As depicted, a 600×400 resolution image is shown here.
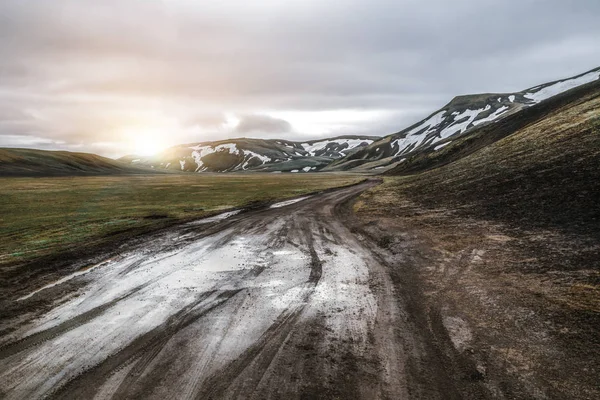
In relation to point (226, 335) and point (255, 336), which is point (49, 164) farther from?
point (255, 336)

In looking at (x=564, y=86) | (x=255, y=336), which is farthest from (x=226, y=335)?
(x=564, y=86)

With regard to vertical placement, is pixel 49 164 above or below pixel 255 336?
above

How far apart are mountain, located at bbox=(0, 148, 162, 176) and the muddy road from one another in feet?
456

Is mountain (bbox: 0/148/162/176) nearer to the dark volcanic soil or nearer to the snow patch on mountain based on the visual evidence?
the dark volcanic soil

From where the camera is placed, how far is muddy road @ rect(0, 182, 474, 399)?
625 centimetres

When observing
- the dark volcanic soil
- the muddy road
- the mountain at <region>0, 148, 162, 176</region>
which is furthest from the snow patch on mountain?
the mountain at <region>0, 148, 162, 176</region>

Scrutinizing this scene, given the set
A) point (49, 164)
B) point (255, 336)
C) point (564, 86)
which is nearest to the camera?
point (255, 336)

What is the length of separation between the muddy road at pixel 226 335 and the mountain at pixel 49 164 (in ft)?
456

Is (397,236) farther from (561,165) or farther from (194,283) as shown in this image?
(561,165)

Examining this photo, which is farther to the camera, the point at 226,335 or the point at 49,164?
the point at 49,164

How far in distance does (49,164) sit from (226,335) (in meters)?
179

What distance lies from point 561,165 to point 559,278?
16683 mm

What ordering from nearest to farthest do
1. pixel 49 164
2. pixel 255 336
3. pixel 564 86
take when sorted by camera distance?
pixel 255 336, pixel 49 164, pixel 564 86

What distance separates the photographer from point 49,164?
149 meters
